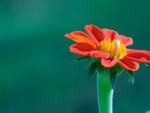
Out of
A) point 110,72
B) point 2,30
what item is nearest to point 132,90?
point 2,30

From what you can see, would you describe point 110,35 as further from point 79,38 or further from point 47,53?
point 47,53

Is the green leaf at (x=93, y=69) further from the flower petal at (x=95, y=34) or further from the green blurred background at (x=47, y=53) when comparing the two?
the green blurred background at (x=47, y=53)

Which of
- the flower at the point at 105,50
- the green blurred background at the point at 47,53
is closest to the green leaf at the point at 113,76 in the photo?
the flower at the point at 105,50

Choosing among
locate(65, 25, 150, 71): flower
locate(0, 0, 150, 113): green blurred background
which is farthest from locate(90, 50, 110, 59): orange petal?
locate(0, 0, 150, 113): green blurred background

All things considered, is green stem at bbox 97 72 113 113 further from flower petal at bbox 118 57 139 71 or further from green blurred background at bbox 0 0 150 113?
green blurred background at bbox 0 0 150 113

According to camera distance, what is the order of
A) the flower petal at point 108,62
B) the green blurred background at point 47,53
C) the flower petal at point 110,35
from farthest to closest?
the green blurred background at point 47,53, the flower petal at point 110,35, the flower petal at point 108,62

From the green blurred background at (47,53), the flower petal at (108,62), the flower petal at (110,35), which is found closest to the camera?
the flower petal at (108,62)
